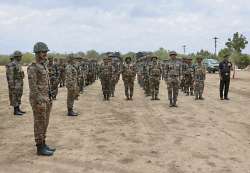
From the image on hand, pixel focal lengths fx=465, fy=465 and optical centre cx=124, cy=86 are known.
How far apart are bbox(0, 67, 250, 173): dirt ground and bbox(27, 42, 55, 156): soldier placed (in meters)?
0.37

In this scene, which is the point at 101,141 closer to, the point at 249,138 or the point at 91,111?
the point at 249,138

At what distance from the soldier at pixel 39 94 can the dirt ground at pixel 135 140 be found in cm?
37

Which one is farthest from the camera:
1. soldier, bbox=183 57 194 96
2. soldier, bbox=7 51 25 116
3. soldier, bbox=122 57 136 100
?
soldier, bbox=183 57 194 96

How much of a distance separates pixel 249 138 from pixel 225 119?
275 cm

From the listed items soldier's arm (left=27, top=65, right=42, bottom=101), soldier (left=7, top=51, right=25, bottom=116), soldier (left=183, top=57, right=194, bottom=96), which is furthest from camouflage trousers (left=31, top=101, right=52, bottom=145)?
soldier (left=183, top=57, right=194, bottom=96)

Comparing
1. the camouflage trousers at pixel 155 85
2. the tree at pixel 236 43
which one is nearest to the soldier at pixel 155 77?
the camouflage trousers at pixel 155 85

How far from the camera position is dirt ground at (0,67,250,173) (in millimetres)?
8016

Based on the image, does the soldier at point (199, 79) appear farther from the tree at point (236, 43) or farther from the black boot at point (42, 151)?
the tree at point (236, 43)

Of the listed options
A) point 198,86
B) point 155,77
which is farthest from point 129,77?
point 198,86

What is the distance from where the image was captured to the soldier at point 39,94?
8.64 meters

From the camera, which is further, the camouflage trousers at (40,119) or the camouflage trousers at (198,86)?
the camouflage trousers at (198,86)

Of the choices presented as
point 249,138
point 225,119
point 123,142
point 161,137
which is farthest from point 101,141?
point 225,119

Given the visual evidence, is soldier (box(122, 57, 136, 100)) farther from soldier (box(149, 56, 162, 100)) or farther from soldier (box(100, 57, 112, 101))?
soldier (box(149, 56, 162, 100))

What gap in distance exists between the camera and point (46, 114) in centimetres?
877
